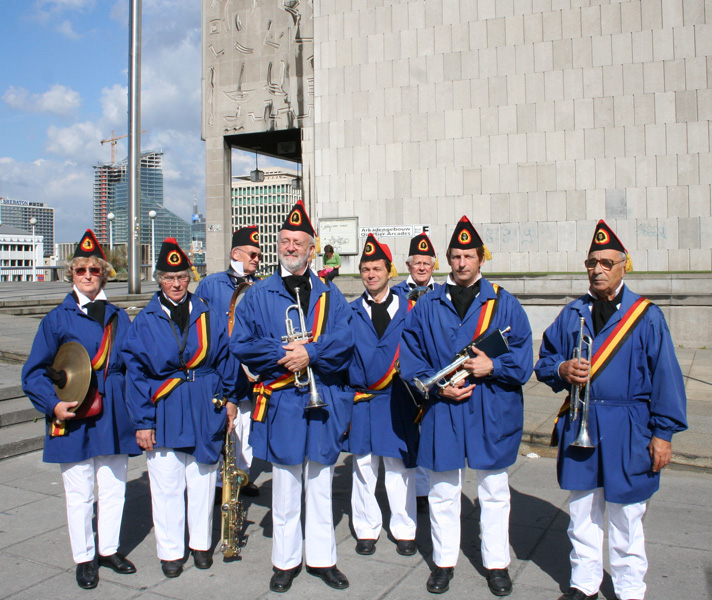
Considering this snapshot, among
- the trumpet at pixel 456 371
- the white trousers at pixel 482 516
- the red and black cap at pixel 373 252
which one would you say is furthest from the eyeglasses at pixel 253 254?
the white trousers at pixel 482 516

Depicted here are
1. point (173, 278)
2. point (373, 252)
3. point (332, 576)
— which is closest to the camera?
point (332, 576)

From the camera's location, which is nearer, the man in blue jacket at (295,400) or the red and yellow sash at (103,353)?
the man in blue jacket at (295,400)

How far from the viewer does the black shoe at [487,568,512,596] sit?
13.2 ft

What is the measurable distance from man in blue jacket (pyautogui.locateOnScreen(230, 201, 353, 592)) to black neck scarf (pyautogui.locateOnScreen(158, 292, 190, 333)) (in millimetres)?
414

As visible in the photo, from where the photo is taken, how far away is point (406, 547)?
472cm

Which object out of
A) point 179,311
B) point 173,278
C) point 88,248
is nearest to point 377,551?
point 179,311

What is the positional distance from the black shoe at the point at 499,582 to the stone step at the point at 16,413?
6053 mm

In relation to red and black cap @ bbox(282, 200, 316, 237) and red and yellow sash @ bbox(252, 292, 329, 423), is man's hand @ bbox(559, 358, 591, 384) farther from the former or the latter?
red and black cap @ bbox(282, 200, 316, 237)

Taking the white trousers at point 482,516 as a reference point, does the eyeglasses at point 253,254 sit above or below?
above

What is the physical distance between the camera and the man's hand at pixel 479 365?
160 inches

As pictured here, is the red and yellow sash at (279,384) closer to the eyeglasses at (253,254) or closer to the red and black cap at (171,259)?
the red and black cap at (171,259)

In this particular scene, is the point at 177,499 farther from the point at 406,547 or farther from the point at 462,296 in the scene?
the point at 462,296

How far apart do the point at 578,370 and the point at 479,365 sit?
57 cm

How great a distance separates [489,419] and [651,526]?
77.5 inches
